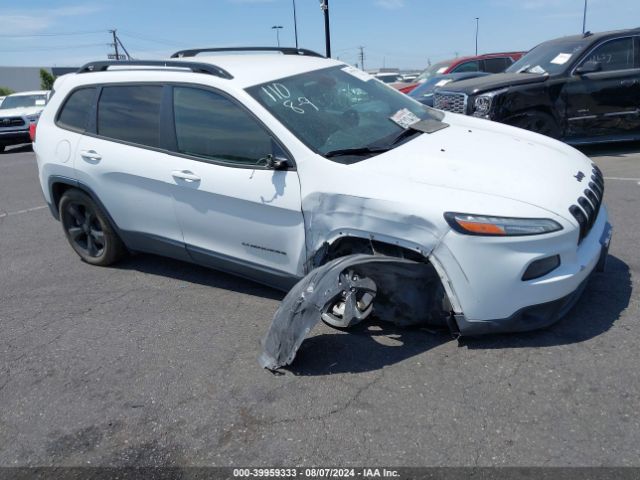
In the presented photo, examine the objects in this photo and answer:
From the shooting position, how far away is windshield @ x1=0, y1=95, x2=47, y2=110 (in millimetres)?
16828

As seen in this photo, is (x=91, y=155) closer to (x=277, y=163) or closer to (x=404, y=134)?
(x=277, y=163)

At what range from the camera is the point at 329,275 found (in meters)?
3.12

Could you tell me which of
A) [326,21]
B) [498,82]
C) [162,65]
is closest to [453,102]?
[498,82]

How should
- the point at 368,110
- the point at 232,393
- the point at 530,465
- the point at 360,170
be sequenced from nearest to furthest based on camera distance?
the point at 530,465 < the point at 232,393 < the point at 360,170 < the point at 368,110

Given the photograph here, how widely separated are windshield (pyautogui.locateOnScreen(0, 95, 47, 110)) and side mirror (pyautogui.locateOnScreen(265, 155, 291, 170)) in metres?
15.9

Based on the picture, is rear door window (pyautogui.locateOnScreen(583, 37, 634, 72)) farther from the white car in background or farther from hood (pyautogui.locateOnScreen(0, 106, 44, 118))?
hood (pyautogui.locateOnScreen(0, 106, 44, 118))

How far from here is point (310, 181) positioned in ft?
11.1

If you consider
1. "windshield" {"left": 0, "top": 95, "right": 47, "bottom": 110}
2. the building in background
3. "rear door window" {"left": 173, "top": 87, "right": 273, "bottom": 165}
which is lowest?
the building in background

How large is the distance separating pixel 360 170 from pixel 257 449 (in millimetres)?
1628

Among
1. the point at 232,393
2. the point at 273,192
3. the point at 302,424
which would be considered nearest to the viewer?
the point at 302,424

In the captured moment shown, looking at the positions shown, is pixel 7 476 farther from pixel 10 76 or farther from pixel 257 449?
pixel 10 76

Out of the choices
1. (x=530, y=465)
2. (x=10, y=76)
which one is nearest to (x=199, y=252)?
(x=530, y=465)

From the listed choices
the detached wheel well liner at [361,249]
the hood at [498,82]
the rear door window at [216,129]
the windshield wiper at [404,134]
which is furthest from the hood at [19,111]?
the detached wheel well liner at [361,249]

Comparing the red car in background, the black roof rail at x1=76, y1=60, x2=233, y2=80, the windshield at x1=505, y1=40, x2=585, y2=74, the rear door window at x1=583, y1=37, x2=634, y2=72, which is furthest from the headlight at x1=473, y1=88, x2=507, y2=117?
the red car in background
